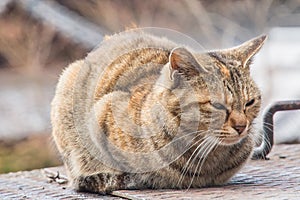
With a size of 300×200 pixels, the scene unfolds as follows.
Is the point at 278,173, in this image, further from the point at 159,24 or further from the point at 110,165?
the point at 159,24

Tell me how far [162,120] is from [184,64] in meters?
0.16

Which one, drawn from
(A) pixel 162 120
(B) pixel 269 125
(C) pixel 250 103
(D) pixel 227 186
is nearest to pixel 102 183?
(A) pixel 162 120

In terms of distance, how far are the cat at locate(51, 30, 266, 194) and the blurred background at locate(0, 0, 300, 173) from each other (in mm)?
1636

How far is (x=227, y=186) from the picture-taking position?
237 centimetres

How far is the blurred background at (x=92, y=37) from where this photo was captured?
14.5 ft

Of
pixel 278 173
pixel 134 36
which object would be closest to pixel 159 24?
pixel 134 36

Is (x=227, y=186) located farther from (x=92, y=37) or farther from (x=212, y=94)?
(x=92, y=37)

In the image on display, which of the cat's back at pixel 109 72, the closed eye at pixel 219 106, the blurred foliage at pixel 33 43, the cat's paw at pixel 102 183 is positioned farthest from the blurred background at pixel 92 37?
the closed eye at pixel 219 106

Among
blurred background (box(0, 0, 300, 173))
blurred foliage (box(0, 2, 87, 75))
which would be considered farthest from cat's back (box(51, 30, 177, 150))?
blurred foliage (box(0, 2, 87, 75))

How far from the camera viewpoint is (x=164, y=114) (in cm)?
237

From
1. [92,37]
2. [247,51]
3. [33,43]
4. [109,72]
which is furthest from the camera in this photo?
[33,43]

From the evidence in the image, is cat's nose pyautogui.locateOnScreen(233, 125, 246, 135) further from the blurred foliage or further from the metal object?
the blurred foliage

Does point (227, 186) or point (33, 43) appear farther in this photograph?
point (33, 43)

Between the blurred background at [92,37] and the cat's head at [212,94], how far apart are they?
1832 mm
